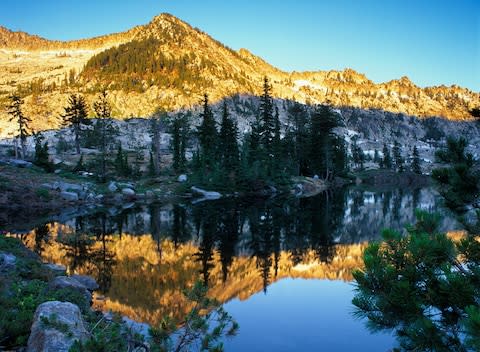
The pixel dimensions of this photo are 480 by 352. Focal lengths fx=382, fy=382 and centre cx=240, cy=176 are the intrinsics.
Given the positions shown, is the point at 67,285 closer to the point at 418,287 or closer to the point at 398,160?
the point at 418,287

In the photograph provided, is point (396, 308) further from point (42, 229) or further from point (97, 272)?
point (42, 229)

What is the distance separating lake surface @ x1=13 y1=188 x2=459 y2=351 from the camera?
12.8 m

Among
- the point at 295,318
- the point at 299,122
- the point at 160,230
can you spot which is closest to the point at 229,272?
the point at 295,318

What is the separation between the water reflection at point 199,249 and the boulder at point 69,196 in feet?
28.0

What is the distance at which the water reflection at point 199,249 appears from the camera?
16.2m

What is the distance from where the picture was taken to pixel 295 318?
1380cm

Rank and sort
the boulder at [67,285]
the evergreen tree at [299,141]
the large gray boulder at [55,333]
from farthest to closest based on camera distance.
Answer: the evergreen tree at [299,141], the boulder at [67,285], the large gray boulder at [55,333]

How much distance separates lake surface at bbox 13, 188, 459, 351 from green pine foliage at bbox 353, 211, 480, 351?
854 millimetres

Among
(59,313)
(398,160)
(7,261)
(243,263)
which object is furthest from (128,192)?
(398,160)

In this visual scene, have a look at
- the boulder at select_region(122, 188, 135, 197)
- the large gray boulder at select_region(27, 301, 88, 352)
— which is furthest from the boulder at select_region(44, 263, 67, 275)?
the boulder at select_region(122, 188, 135, 197)

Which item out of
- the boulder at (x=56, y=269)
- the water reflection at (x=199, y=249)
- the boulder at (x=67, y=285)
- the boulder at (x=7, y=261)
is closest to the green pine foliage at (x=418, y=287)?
the water reflection at (x=199, y=249)

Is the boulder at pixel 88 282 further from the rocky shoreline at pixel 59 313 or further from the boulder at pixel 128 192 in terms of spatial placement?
the boulder at pixel 128 192

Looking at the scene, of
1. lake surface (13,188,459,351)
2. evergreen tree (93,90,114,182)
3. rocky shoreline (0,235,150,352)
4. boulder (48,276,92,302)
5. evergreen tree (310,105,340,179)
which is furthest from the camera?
evergreen tree (310,105,340,179)

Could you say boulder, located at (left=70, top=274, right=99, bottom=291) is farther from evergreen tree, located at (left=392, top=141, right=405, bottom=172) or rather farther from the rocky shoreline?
evergreen tree, located at (left=392, top=141, right=405, bottom=172)
